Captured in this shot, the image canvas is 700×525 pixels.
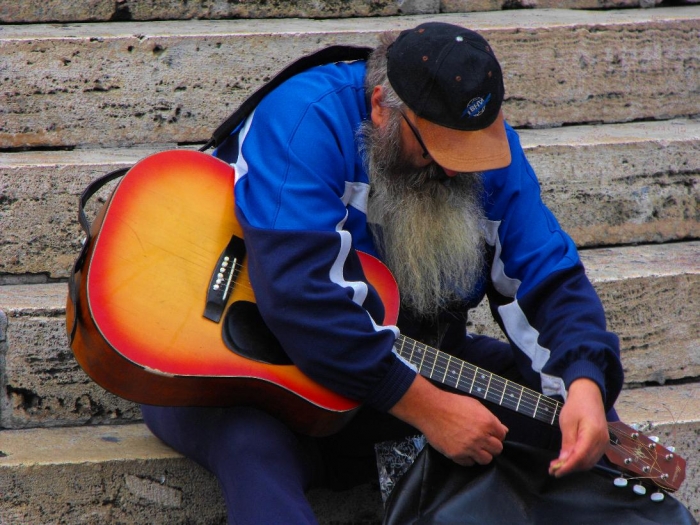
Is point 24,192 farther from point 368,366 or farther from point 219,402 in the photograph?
point 368,366

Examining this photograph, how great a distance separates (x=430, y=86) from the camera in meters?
1.93

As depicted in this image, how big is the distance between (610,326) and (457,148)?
3.71 feet

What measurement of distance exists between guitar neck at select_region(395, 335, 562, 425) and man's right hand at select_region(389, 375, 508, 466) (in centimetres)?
10

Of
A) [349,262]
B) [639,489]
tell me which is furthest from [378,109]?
[639,489]

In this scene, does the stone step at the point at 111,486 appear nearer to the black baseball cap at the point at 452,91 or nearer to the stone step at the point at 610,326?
the stone step at the point at 610,326

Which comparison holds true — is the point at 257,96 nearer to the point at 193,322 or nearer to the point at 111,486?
the point at 193,322

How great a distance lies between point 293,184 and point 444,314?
2.11ft

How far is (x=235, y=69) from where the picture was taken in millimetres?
3086

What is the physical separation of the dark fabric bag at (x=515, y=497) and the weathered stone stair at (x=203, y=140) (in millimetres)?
470

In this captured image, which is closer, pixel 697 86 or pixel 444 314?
pixel 444 314

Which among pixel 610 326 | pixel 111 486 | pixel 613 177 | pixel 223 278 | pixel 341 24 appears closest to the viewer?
pixel 223 278

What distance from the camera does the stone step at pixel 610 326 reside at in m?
2.43

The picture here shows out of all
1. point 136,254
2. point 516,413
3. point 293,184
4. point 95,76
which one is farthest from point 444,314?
point 95,76

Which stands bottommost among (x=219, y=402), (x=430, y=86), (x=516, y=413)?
(x=516, y=413)
